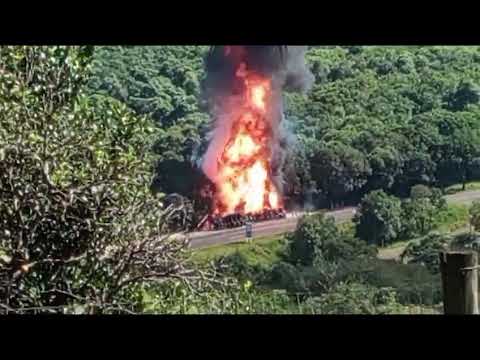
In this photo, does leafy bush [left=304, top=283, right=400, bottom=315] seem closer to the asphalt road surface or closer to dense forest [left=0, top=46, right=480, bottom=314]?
dense forest [left=0, top=46, right=480, bottom=314]

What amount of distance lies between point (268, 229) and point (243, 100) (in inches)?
23.6

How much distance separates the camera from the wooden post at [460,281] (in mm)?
2836

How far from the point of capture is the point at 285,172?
3.82 m

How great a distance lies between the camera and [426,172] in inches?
148

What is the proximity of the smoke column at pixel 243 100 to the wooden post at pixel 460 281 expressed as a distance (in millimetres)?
1107

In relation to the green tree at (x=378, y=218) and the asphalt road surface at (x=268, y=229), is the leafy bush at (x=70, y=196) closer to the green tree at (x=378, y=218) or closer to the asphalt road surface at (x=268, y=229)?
the asphalt road surface at (x=268, y=229)

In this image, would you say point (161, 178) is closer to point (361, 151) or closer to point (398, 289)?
point (361, 151)

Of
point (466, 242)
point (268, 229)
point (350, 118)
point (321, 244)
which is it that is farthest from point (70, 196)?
point (466, 242)

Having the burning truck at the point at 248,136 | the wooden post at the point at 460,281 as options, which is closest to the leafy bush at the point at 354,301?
the burning truck at the point at 248,136

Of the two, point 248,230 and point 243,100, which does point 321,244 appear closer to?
point 248,230
